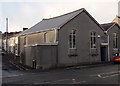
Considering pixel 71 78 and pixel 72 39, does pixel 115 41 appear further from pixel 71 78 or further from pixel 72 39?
pixel 71 78

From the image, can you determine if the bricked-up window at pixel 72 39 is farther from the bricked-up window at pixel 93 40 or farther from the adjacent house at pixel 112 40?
the adjacent house at pixel 112 40

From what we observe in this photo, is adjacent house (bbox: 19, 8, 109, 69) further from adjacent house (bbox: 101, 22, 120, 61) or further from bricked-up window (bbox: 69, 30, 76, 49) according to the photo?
adjacent house (bbox: 101, 22, 120, 61)

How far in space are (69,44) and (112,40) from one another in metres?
8.99

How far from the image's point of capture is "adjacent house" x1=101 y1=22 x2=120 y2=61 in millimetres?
34781

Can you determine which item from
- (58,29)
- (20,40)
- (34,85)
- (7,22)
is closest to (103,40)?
(58,29)

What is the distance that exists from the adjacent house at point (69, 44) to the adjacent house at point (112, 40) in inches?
31.8

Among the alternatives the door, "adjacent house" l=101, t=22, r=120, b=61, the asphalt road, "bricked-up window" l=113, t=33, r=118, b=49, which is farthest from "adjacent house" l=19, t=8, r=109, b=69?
the asphalt road

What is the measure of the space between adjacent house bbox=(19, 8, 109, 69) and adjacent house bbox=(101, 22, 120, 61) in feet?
2.65

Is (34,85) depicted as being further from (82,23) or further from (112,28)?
(112,28)

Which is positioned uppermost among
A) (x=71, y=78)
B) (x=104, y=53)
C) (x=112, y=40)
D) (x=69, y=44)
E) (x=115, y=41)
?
(x=112, y=40)

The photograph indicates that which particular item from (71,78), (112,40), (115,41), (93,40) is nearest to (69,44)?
(93,40)

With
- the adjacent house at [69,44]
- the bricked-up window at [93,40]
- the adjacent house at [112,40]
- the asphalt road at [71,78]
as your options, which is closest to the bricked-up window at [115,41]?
the adjacent house at [112,40]

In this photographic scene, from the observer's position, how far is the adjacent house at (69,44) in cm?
2767

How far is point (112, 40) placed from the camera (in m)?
35.6
